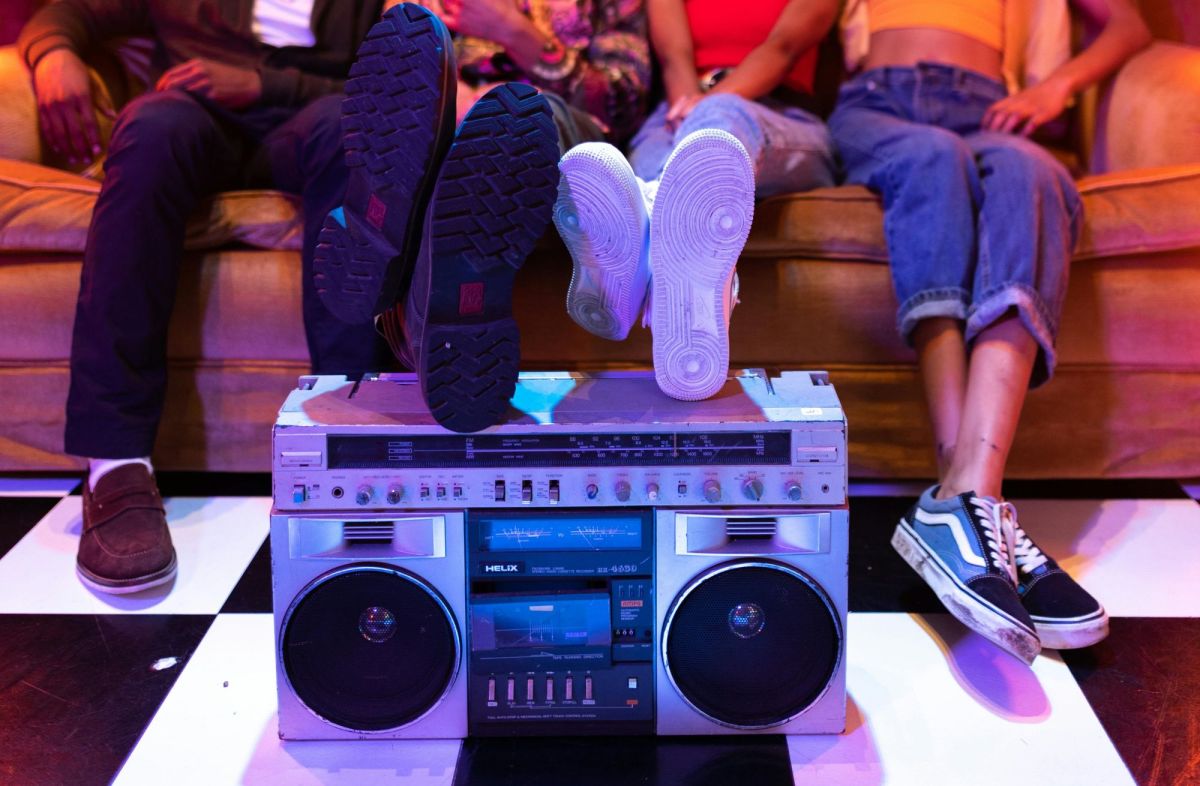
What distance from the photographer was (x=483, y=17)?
168cm

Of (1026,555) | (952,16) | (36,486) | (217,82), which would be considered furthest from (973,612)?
(36,486)

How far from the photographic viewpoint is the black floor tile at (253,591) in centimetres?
133

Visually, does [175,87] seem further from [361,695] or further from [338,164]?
[361,695]

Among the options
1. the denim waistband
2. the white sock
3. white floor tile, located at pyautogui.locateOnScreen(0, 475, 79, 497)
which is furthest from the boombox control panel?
the denim waistband

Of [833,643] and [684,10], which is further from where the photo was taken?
[684,10]

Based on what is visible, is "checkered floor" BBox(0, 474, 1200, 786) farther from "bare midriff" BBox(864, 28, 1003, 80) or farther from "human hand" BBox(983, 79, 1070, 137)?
"bare midriff" BBox(864, 28, 1003, 80)

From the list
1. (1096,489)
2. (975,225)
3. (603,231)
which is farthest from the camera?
(1096,489)

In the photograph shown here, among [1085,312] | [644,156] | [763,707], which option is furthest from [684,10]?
[763,707]

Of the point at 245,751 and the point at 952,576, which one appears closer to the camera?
the point at 245,751

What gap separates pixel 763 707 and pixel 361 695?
0.37m

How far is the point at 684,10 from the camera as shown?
1816mm

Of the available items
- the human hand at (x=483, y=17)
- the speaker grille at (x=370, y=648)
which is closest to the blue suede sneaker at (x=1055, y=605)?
the speaker grille at (x=370, y=648)

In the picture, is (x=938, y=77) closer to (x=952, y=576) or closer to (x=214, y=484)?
(x=952, y=576)

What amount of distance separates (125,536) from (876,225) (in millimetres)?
1047
